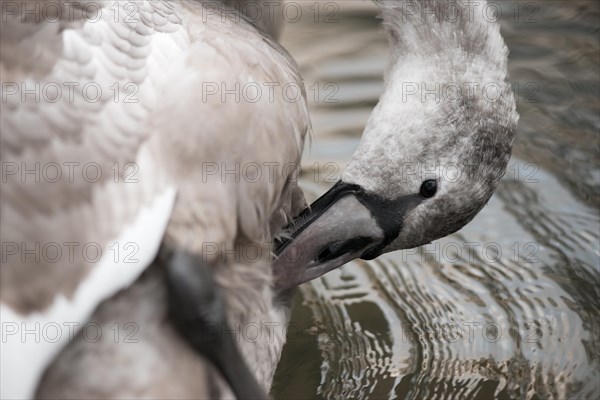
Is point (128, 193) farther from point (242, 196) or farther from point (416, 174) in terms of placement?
point (416, 174)

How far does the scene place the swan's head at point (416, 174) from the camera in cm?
283

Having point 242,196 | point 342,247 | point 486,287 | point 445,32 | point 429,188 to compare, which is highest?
point 445,32

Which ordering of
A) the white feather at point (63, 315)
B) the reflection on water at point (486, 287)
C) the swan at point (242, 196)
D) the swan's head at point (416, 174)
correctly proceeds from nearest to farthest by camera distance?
the white feather at point (63, 315)
the swan at point (242, 196)
the swan's head at point (416, 174)
the reflection on water at point (486, 287)

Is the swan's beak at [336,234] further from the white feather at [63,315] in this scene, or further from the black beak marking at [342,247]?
the white feather at [63,315]

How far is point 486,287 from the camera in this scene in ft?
11.6

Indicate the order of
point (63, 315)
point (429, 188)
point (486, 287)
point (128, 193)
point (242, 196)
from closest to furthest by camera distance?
point (63, 315) < point (128, 193) < point (242, 196) < point (429, 188) < point (486, 287)

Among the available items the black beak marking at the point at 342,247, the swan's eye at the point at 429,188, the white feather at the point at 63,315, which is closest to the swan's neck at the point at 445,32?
the swan's eye at the point at 429,188

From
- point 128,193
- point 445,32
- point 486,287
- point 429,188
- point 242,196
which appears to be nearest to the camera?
point 128,193

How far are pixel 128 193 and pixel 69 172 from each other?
4.7 inches

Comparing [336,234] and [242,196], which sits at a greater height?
[242,196]

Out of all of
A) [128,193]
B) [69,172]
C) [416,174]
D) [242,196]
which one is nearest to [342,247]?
[416,174]

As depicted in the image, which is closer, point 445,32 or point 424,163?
point 424,163

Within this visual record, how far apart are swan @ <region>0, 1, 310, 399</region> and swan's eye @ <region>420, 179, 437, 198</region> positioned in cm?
37

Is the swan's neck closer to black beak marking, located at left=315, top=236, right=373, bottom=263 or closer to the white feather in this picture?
black beak marking, located at left=315, top=236, right=373, bottom=263
